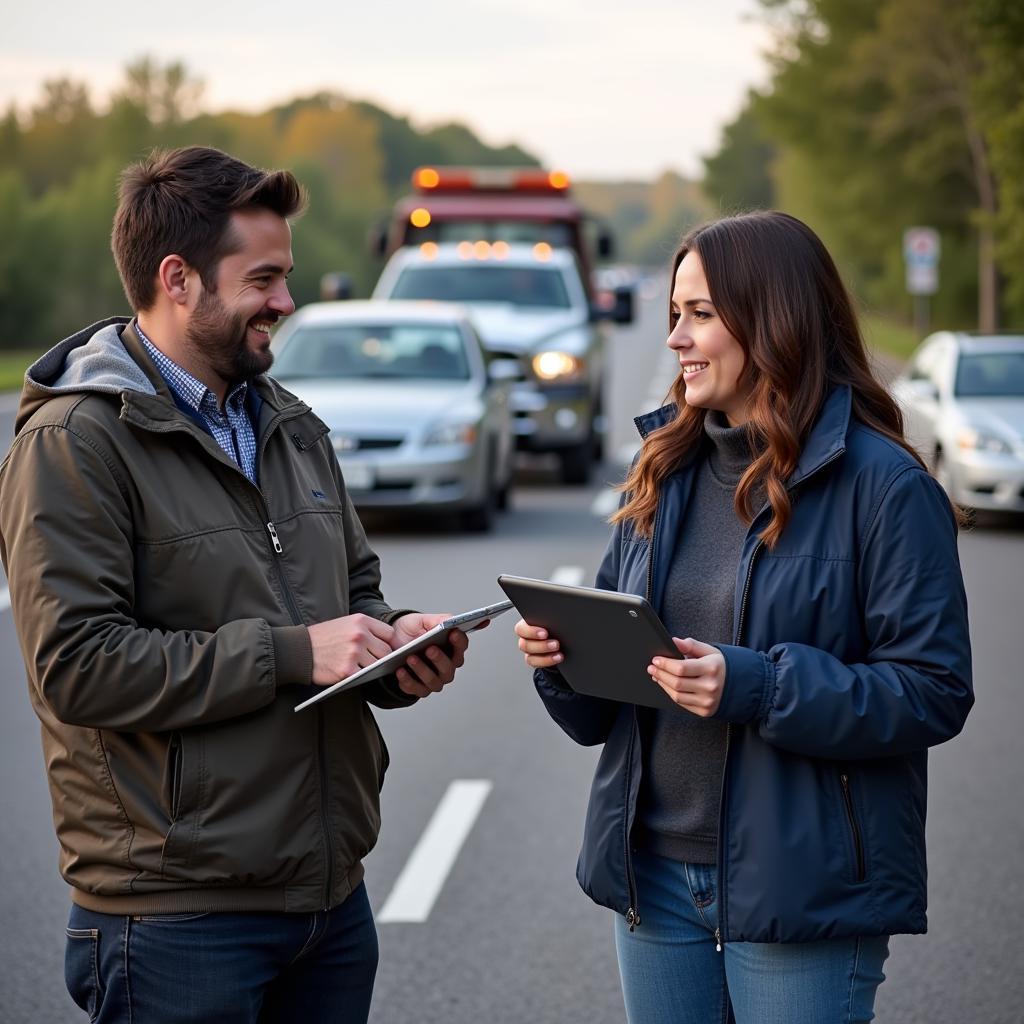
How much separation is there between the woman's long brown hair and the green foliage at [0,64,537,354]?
100 centimetres

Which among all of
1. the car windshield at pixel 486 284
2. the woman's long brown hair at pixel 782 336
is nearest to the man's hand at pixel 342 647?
the woman's long brown hair at pixel 782 336

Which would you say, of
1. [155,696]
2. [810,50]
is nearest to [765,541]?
[155,696]

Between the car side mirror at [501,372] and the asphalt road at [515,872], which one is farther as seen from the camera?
the car side mirror at [501,372]

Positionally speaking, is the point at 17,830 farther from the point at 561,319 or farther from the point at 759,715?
the point at 561,319

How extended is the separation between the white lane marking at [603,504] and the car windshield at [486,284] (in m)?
2.70

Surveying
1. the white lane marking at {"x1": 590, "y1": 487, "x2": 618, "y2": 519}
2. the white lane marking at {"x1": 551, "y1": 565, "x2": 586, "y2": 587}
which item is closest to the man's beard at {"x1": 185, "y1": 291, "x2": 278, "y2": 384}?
the white lane marking at {"x1": 551, "y1": 565, "x2": 586, "y2": 587}

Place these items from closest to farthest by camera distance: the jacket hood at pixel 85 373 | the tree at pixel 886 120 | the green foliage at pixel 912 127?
the jacket hood at pixel 85 373, the green foliage at pixel 912 127, the tree at pixel 886 120

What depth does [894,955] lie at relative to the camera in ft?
17.0

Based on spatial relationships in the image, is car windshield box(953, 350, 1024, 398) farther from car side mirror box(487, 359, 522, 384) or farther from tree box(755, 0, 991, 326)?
tree box(755, 0, 991, 326)

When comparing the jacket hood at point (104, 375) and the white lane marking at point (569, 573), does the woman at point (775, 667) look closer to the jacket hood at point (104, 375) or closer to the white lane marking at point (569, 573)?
the jacket hood at point (104, 375)

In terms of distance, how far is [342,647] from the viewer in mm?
2844

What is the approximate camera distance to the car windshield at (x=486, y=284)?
1816 centimetres

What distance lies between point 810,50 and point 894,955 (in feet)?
139

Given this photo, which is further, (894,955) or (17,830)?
(17,830)
